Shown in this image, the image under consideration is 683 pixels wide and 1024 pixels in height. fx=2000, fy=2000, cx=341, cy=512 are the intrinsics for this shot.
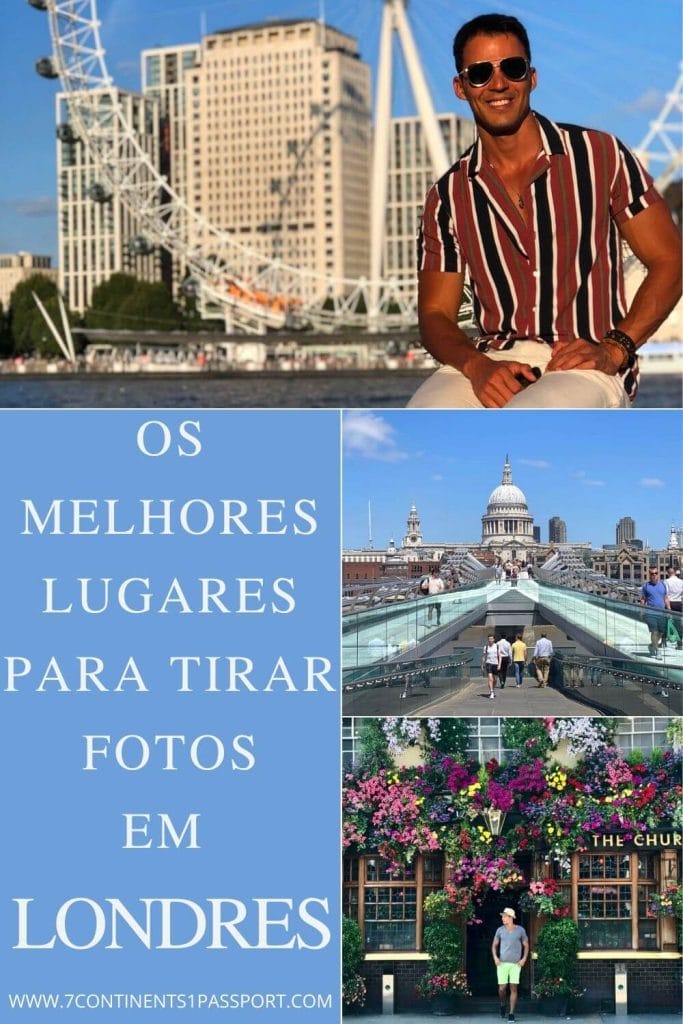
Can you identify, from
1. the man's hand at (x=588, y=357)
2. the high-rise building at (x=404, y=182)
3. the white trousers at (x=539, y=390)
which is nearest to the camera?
the white trousers at (x=539, y=390)

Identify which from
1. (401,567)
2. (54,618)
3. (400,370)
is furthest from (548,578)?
(400,370)

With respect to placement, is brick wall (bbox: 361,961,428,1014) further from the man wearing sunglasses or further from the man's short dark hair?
the man's short dark hair

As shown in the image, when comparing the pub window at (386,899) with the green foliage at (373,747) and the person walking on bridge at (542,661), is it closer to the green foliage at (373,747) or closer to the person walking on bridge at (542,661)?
the green foliage at (373,747)

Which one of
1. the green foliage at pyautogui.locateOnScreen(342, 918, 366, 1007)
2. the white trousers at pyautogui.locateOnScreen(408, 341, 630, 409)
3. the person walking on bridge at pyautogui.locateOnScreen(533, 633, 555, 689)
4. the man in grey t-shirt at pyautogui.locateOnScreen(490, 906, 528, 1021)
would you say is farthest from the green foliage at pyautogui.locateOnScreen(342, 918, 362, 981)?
the white trousers at pyautogui.locateOnScreen(408, 341, 630, 409)

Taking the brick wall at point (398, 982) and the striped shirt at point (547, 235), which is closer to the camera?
the brick wall at point (398, 982)

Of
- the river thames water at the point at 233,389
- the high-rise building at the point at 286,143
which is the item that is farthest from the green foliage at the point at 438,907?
the high-rise building at the point at 286,143
